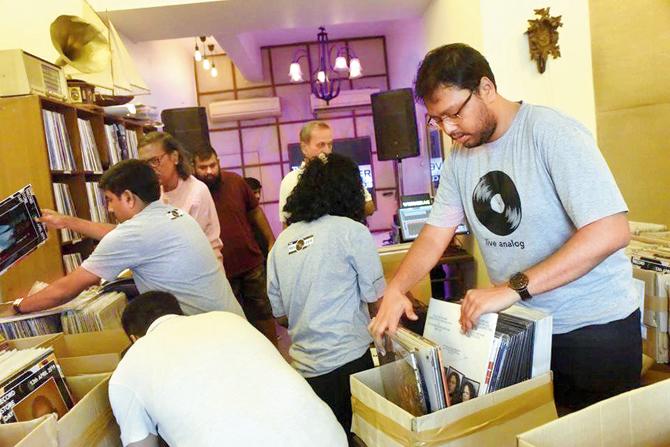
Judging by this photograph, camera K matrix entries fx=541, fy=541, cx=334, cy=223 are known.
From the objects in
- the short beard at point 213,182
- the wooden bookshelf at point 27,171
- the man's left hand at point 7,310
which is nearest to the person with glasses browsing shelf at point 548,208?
the man's left hand at point 7,310

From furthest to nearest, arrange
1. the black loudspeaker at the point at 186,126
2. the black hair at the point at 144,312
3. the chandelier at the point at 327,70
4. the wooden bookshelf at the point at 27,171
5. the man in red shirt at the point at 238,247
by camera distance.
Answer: the chandelier at the point at 327,70 < the black loudspeaker at the point at 186,126 < the man in red shirt at the point at 238,247 < the wooden bookshelf at the point at 27,171 < the black hair at the point at 144,312

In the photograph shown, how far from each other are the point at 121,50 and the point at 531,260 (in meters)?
2.76

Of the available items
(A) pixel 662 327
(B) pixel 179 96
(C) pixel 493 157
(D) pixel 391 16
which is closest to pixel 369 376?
(C) pixel 493 157

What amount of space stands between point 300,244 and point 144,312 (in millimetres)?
529

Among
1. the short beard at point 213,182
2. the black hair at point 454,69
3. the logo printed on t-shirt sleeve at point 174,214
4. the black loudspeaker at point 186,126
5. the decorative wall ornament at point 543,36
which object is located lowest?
the logo printed on t-shirt sleeve at point 174,214

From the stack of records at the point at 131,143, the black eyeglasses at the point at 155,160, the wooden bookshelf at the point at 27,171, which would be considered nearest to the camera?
the wooden bookshelf at the point at 27,171

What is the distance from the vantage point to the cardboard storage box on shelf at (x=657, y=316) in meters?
1.90

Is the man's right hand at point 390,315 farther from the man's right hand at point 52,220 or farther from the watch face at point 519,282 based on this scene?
the man's right hand at point 52,220

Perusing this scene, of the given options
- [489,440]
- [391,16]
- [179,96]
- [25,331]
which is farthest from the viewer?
[179,96]

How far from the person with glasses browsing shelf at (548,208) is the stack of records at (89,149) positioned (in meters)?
2.25

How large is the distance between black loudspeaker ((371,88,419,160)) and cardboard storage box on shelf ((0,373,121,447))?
3.37 metres

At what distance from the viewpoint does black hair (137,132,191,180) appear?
2.84 meters

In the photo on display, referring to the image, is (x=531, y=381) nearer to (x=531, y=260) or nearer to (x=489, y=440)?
(x=489, y=440)

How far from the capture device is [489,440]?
36.9 inches
